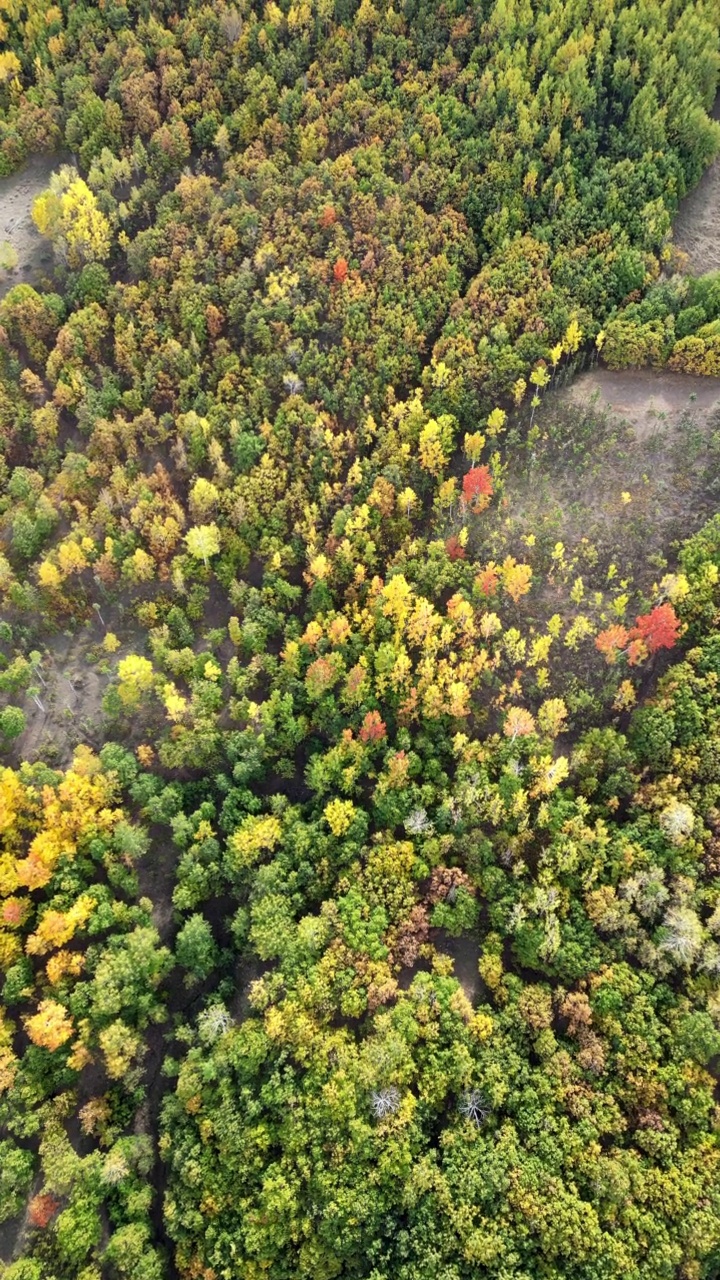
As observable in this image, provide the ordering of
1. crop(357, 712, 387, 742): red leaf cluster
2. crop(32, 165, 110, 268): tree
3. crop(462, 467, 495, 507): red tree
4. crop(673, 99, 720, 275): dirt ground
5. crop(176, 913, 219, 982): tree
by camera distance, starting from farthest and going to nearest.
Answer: crop(673, 99, 720, 275): dirt ground < crop(32, 165, 110, 268): tree < crop(462, 467, 495, 507): red tree < crop(357, 712, 387, 742): red leaf cluster < crop(176, 913, 219, 982): tree

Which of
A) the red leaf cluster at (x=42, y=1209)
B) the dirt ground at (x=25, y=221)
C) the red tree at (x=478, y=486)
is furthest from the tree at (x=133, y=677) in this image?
the dirt ground at (x=25, y=221)

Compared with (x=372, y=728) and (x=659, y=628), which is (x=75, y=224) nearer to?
(x=372, y=728)

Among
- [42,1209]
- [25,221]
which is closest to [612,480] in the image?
[42,1209]

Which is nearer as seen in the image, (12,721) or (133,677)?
(12,721)

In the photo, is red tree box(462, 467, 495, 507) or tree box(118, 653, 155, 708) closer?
tree box(118, 653, 155, 708)

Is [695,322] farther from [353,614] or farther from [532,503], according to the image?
[353,614]

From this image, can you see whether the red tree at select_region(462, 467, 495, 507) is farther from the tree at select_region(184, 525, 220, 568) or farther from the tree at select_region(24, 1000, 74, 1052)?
the tree at select_region(24, 1000, 74, 1052)

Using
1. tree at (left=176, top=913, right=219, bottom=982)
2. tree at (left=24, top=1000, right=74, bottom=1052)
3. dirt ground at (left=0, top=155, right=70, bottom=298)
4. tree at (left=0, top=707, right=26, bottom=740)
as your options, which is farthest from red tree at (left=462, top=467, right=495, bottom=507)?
dirt ground at (left=0, top=155, right=70, bottom=298)
